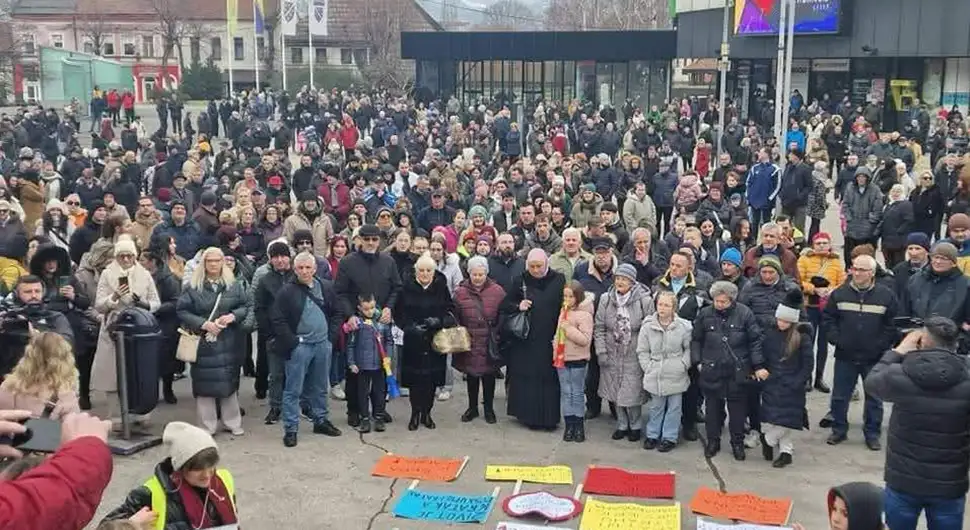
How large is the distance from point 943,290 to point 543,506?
3.92 metres

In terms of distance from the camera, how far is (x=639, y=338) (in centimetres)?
864

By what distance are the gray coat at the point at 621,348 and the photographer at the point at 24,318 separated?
436 cm

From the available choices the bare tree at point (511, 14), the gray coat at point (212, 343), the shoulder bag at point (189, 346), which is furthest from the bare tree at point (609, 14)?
the shoulder bag at point (189, 346)

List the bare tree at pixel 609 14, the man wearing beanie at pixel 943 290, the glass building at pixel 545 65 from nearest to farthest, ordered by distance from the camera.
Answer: the man wearing beanie at pixel 943 290, the glass building at pixel 545 65, the bare tree at pixel 609 14

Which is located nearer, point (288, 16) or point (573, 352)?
point (573, 352)

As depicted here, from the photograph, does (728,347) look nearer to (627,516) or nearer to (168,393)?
(627,516)

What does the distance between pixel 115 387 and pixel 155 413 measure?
0.85 metres

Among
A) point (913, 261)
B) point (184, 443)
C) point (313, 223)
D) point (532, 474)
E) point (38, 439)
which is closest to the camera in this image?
point (38, 439)

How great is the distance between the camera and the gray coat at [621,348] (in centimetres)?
875

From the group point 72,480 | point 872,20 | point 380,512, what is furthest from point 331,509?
point 872,20

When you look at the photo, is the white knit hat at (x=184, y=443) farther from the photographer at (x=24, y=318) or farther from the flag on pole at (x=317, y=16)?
the flag on pole at (x=317, y=16)

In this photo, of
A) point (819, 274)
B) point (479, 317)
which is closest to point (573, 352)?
point (479, 317)

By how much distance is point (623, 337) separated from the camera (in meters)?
8.77

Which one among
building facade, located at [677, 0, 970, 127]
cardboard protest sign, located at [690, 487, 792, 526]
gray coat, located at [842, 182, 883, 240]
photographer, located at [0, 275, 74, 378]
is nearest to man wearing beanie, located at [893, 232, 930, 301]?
cardboard protest sign, located at [690, 487, 792, 526]
